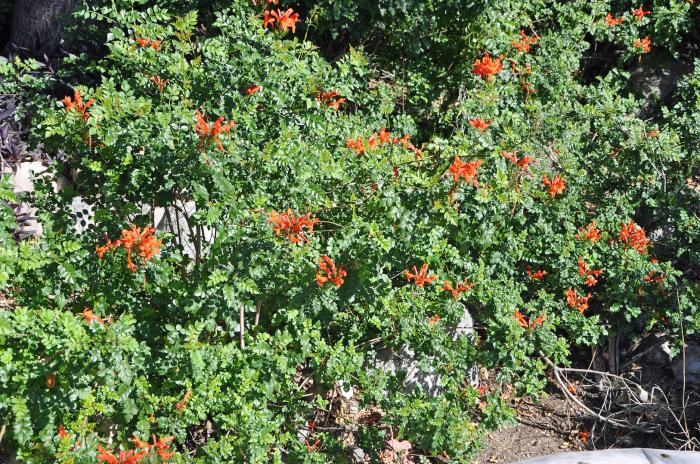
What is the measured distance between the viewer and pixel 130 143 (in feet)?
10.8

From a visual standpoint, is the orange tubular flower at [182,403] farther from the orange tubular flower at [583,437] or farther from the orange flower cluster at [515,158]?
the orange tubular flower at [583,437]

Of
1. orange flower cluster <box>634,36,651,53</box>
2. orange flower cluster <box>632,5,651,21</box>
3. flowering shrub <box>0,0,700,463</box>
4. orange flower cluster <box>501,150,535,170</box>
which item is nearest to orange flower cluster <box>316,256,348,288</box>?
flowering shrub <box>0,0,700,463</box>

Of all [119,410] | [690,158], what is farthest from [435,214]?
[690,158]

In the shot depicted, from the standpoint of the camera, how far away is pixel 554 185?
4.64m

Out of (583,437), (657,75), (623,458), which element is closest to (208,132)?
(623,458)

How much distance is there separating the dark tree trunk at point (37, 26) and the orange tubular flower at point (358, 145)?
11.0 feet

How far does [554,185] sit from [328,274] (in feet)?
6.26

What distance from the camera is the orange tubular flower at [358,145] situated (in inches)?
152

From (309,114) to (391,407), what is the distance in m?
1.50

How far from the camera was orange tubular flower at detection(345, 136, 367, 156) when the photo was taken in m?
3.86

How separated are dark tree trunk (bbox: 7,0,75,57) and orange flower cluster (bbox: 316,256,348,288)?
3897mm

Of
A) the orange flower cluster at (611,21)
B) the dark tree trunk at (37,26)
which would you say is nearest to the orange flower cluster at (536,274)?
the orange flower cluster at (611,21)

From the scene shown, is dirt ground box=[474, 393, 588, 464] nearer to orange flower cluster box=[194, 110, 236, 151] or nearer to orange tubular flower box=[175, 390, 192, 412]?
orange tubular flower box=[175, 390, 192, 412]

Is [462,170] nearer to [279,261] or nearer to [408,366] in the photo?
[279,261]
